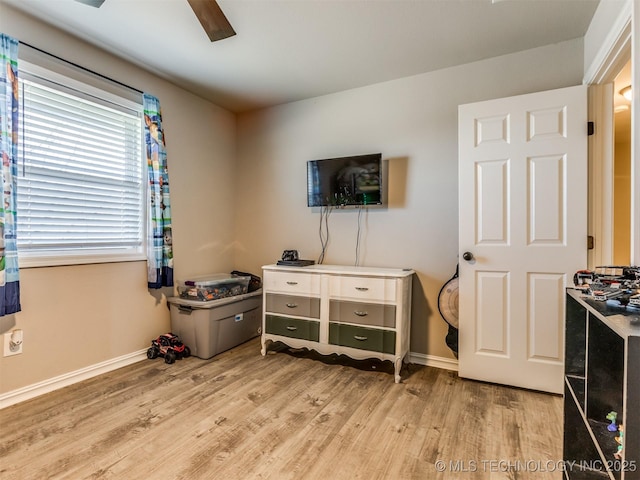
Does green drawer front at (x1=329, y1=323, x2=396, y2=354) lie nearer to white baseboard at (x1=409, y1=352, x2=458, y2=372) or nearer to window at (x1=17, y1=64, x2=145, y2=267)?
white baseboard at (x1=409, y1=352, x2=458, y2=372)

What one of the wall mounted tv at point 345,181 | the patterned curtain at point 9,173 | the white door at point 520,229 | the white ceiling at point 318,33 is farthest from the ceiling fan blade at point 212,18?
the white door at point 520,229

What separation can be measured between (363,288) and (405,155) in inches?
48.3

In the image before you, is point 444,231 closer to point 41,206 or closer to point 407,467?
point 407,467

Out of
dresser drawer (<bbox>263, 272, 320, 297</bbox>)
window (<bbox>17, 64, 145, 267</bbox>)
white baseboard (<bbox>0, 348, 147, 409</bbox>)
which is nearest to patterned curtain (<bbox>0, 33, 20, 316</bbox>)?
window (<bbox>17, 64, 145, 267</bbox>)

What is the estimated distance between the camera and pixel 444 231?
2.70 metres

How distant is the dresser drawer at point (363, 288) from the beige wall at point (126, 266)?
1.52 meters

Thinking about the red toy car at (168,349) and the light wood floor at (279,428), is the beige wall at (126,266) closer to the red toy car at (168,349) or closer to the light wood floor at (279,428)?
the red toy car at (168,349)

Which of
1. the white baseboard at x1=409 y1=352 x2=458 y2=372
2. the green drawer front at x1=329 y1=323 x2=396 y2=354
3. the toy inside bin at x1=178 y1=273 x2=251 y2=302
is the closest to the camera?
the green drawer front at x1=329 y1=323 x2=396 y2=354

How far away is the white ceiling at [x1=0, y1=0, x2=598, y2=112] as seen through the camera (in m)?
1.98

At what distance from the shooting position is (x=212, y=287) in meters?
2.98

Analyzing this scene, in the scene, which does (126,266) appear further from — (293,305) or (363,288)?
(363,288)

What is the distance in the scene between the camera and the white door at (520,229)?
2.14 m

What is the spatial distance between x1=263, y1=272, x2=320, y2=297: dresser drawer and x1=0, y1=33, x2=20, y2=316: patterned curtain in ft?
5.49

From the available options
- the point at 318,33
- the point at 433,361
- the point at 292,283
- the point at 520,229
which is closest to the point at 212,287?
the point at 292,283
